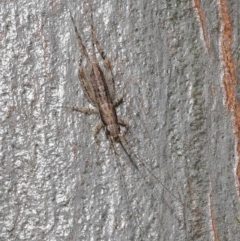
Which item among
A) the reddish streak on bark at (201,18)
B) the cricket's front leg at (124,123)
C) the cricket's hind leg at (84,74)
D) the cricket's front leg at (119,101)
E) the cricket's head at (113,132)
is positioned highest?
the reddish streak on bark at (201,18)

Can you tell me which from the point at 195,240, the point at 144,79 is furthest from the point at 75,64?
the point at 195,240

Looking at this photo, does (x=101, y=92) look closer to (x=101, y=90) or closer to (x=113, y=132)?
(x=101, y=90)

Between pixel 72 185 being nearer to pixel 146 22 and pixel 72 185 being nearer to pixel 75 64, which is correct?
pixel 75 64

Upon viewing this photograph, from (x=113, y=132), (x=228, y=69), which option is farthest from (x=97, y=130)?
(x=228, y=69)

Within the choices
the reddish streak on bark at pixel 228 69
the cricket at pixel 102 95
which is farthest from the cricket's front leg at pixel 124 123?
the reddish streak on bark at pixel 228 69

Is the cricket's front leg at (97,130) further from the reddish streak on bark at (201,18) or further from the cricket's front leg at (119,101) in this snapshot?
the reddish streak on bark at (201,18)

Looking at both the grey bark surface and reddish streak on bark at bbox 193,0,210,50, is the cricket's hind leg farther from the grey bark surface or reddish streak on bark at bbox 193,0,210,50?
reddish streak on bark at bbox 193,0,210,50
